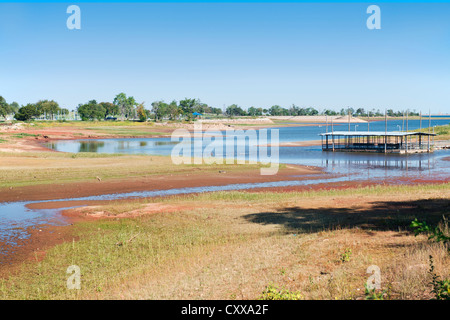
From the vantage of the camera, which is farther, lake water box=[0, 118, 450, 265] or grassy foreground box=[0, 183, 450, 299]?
lake water box=[0, 118, 450, 265]

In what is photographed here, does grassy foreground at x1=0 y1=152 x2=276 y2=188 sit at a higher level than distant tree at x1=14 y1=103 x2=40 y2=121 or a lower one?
lower

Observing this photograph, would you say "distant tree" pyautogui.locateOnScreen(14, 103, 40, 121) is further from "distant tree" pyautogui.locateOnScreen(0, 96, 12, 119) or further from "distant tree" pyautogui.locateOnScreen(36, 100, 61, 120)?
"distant tree" pyautogui.locateOnScreen(0, 96, 12, 119)

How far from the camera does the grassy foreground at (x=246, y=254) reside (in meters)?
9.96

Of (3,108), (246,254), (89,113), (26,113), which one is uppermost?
(3,108)

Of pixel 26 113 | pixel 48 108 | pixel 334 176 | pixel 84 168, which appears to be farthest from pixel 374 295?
pixel 48 108

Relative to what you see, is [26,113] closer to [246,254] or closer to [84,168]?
[84,168]

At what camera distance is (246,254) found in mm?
12750

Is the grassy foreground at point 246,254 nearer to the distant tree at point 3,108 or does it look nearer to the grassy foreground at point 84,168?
the grassy foreground at point 84,168

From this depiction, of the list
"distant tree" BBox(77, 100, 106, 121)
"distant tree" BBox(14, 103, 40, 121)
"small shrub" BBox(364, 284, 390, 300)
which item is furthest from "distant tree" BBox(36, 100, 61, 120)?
"small shrub" BBox(364, 284, 390, 300)

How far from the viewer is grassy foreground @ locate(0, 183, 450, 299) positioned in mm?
9961

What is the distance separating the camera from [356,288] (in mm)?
9445

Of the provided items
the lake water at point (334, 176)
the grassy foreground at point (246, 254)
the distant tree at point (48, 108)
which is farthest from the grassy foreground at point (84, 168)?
the distant tree at point (48, 108)
